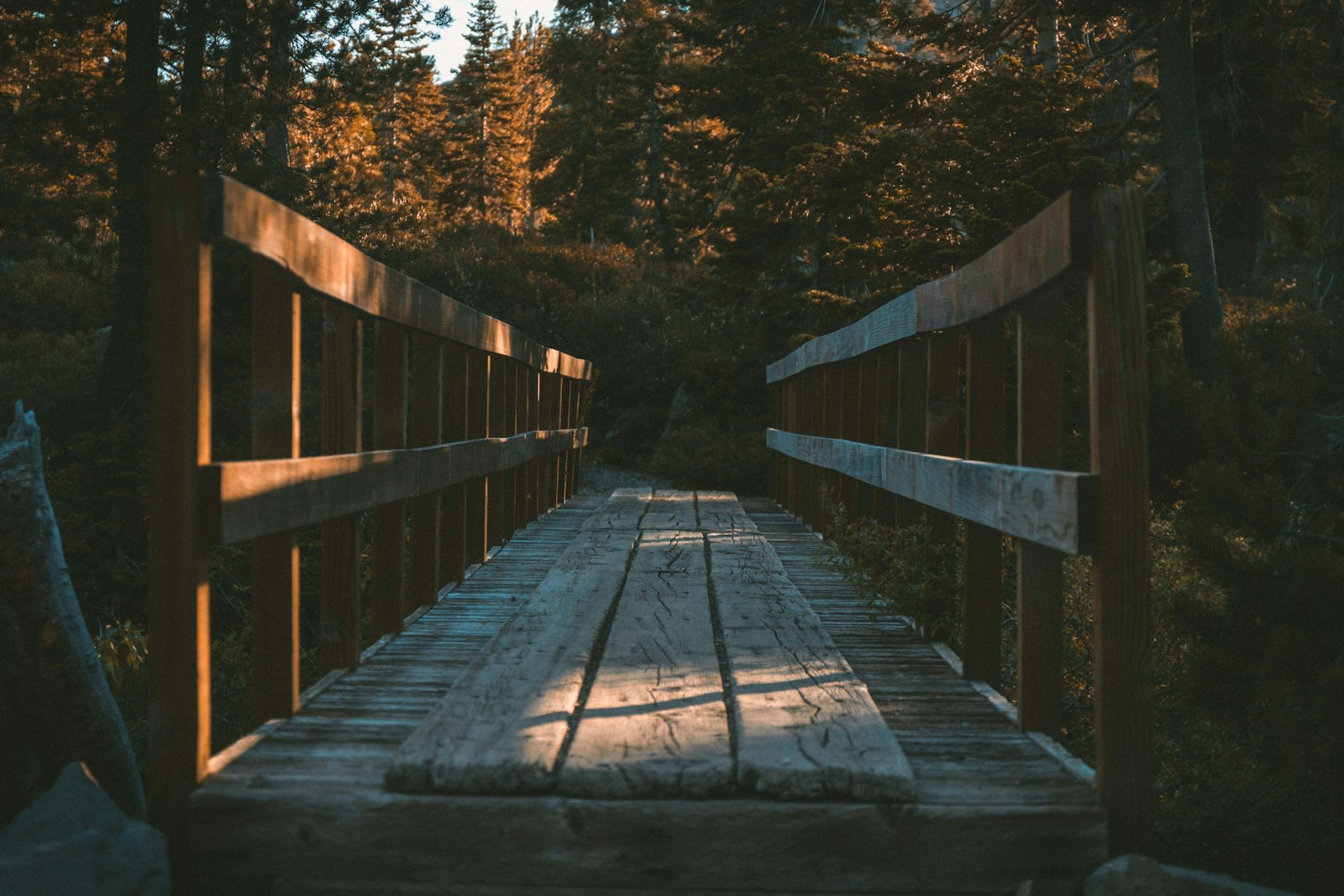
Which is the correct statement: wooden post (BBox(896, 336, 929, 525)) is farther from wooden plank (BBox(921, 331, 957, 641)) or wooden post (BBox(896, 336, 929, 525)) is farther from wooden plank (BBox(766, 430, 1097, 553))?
wooden plank (BBox(921, 331, 957, 641))

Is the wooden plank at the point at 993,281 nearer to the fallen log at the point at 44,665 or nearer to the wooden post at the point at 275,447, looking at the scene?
the wooden post at the point at 275,447

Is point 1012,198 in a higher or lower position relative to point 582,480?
higher

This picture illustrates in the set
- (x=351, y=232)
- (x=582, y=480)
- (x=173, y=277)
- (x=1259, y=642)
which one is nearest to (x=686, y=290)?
(x=582, y=480)

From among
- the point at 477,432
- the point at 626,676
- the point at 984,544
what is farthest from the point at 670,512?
the point at 626,676

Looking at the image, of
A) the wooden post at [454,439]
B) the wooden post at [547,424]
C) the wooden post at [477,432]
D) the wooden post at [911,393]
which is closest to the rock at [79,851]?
the wooden post at [454,439]

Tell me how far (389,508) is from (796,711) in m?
1.84

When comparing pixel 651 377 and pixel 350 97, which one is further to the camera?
pixel 651 377

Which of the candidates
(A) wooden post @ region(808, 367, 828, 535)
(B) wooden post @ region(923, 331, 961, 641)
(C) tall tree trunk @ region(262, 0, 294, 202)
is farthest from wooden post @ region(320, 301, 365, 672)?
(C) tall tree trunk @ region(262, 0, 294, 202)

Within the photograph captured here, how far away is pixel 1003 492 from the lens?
115 inches

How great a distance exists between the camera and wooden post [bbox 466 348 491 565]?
587 centimetres

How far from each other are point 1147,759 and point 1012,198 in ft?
28.4

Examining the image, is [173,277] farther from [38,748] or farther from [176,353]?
[38,748]

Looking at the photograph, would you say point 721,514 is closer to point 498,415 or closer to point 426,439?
point 498,415

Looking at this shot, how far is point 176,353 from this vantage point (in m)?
2.41
